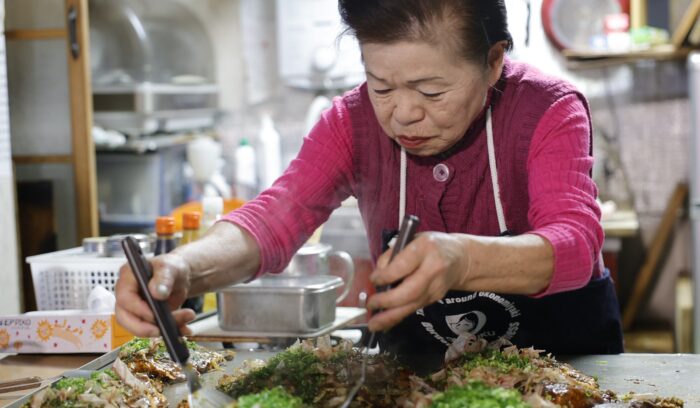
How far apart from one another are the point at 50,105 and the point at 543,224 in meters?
2.92

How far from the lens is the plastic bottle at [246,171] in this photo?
4742 millimetres

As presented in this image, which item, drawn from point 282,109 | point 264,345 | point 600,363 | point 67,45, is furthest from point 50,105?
point 600,363

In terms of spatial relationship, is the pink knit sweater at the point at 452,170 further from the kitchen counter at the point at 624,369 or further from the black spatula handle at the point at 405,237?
the black spatula handle at the point at 405,237

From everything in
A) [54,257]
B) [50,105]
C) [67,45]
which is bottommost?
[54,257]

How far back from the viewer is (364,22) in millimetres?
1621

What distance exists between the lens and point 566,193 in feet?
5.35

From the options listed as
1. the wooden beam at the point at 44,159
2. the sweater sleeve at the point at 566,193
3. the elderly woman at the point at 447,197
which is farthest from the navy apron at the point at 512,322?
the wooden beam at the point at 44,159

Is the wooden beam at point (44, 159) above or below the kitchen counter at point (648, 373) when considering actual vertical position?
above

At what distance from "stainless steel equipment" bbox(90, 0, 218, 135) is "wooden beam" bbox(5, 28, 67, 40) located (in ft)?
2.54

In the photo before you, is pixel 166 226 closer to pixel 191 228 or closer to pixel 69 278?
pixel 191 228

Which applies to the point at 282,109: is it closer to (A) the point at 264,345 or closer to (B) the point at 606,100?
(B) the point at 606,100

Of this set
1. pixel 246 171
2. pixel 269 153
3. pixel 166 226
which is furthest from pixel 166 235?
pixel 269 153

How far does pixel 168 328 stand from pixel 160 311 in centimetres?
3

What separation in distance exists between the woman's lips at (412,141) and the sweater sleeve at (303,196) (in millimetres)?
274
